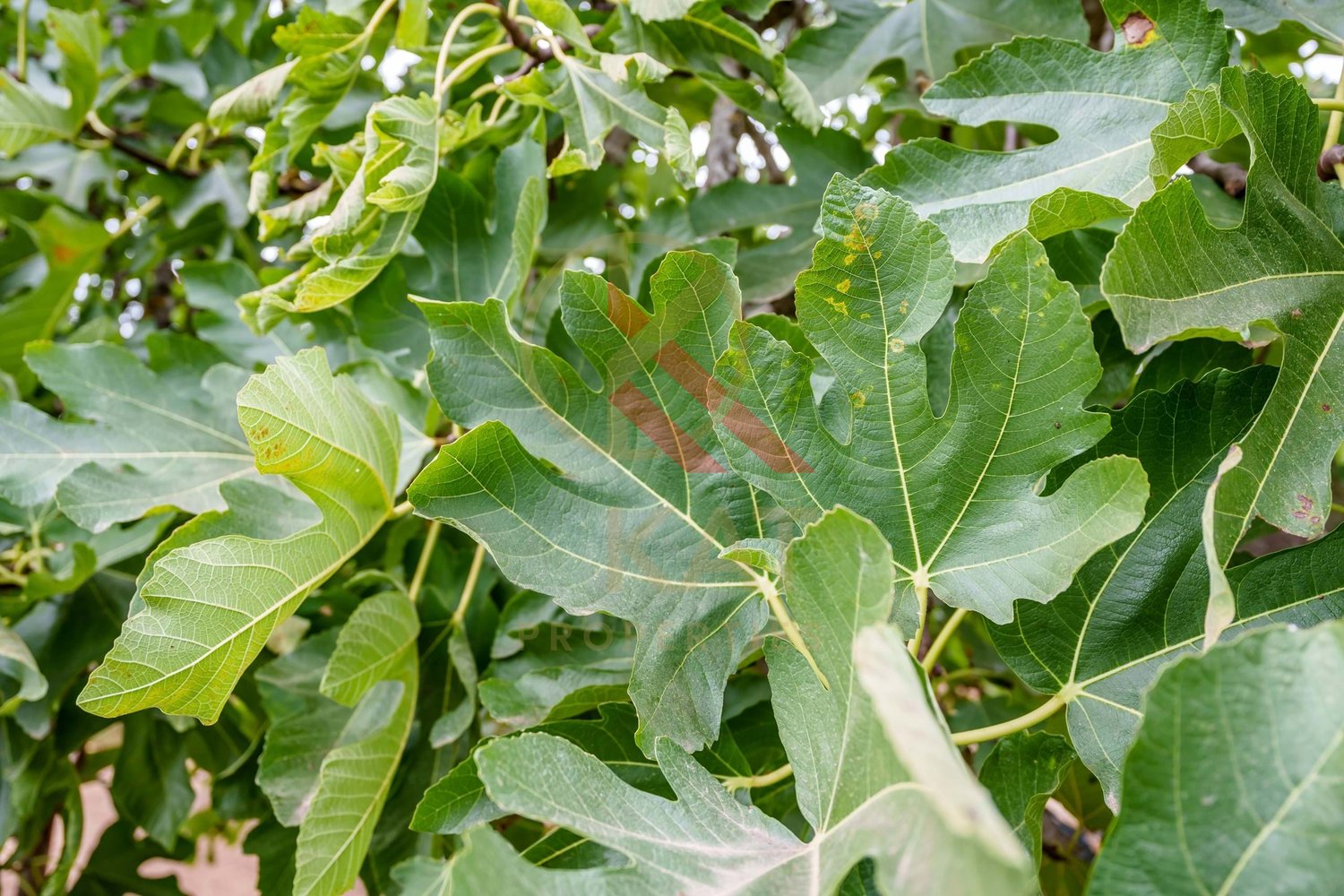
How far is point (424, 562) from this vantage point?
2.76 ft

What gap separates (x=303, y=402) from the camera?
577 mm

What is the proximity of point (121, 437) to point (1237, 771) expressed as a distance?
97 centimetres

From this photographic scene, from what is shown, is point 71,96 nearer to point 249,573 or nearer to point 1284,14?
point 249,573

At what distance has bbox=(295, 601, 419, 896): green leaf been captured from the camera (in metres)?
0.63

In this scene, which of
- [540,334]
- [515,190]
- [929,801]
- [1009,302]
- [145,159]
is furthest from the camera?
[145,159]

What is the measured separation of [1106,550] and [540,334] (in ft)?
2.00

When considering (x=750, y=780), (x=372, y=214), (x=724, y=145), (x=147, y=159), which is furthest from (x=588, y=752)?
(x=147, y=159)

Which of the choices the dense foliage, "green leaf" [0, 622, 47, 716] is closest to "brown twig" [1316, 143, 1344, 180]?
the dense foliage

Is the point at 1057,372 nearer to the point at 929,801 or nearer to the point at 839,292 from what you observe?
the point at 839,292

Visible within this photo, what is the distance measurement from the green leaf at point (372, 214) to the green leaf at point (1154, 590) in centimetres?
54

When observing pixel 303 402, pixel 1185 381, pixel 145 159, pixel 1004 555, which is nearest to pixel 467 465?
pixel 303 402

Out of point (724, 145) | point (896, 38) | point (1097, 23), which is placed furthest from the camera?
point (724, 145)

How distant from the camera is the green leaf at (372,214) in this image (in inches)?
27.4

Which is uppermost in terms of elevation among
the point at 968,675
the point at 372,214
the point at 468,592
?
the point at 372,214
